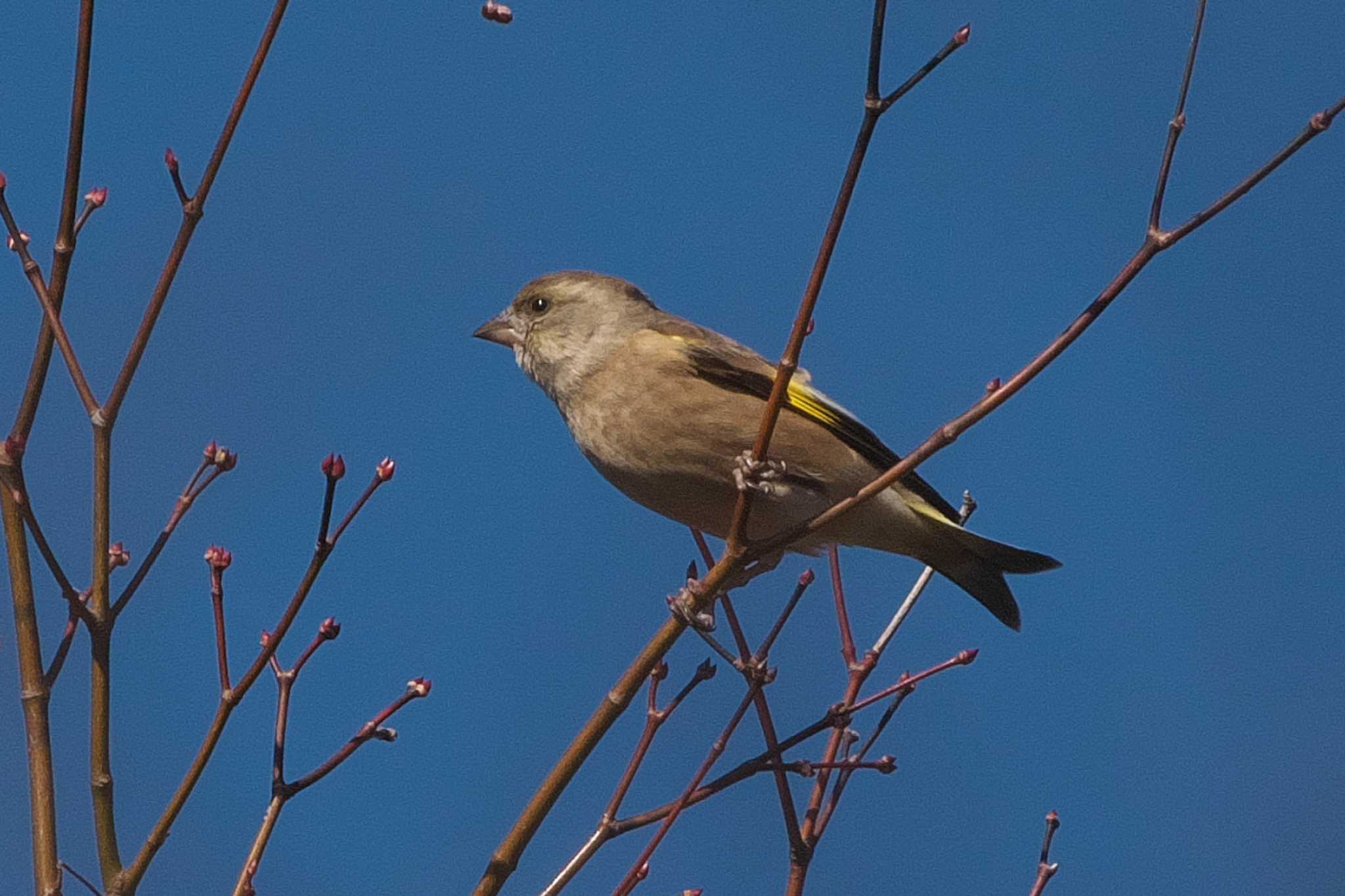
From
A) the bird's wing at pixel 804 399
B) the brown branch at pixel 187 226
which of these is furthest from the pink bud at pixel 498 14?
the bird's wing at pixel 804 399

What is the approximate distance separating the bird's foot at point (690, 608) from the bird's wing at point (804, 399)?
88 centimetres

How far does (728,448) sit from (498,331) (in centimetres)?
138

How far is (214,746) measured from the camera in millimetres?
2197

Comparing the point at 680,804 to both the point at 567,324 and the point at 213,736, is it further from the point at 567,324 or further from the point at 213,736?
the point at 567,324

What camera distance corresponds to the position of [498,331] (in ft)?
17.0

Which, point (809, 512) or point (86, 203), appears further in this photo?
point (809, 512)

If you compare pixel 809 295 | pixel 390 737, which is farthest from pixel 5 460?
pixel 809 295

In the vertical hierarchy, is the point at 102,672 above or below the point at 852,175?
below

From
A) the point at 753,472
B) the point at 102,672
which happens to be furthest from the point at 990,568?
the point at 102,672

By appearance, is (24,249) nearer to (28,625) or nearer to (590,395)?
(28,625)

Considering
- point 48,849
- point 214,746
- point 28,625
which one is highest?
point 28,625

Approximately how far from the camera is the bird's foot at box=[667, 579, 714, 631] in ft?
9.96

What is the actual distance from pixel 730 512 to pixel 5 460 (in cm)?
231

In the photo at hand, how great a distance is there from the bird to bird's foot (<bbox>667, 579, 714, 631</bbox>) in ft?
1.66
